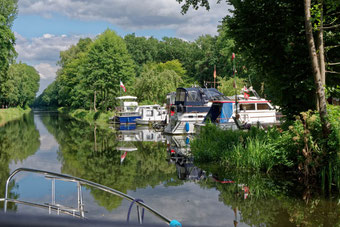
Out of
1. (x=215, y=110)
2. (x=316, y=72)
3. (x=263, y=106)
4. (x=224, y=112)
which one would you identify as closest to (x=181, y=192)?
(x=316, y=72)

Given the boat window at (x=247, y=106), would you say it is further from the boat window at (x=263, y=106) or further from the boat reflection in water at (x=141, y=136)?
the boat reflection in water at (x=141, y=136)

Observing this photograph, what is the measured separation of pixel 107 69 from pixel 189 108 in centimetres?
2799

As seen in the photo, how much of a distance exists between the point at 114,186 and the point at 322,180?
6.00 meters

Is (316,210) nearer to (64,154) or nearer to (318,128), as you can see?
(318,128)

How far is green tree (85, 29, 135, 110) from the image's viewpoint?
51906 mm

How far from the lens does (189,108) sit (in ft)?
89.7

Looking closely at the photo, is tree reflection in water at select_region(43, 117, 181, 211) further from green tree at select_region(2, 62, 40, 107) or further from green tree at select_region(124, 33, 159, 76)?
green tree at select_region(124, 33, 159, 76)

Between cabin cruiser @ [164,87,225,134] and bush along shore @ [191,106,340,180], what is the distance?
1166 centimetres

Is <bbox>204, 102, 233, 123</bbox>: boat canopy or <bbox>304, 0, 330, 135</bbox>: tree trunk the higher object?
<bbox>304, 0, 330, 135</bbox>: tree trunk

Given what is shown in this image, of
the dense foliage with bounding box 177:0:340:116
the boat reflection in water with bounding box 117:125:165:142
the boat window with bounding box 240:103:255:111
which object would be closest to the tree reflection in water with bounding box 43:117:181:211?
the boat reflection in water with bounding box 117:125:165:142

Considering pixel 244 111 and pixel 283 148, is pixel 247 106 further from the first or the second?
pixel 283 148

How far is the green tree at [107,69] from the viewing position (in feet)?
170

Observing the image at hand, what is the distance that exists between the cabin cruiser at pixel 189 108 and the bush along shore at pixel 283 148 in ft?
38.3

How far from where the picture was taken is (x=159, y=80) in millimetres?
47625
